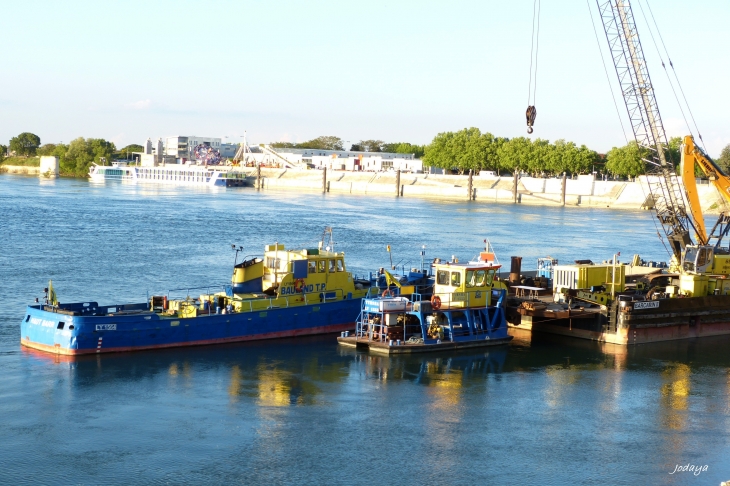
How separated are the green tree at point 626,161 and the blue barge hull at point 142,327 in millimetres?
129979

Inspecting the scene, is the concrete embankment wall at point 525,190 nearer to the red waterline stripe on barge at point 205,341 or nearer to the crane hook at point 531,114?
the crane hook at point 531,114

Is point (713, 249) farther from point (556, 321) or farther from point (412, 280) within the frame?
point (412, 280)

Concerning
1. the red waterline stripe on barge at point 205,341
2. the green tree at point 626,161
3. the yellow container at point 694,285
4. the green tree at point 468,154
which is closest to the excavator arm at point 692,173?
the yellow container at point 694,285

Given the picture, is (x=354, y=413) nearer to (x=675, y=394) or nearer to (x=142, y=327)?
(x=142, y=327)

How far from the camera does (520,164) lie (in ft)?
593

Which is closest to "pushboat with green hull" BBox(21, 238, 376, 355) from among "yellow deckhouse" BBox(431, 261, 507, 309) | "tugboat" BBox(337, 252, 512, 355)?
"tugboat" BBox(337, 252, 512, 355)

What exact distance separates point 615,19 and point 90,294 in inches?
1327

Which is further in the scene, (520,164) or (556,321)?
(520,164)

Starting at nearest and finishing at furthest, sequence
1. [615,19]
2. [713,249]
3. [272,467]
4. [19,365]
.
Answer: [272,467]
[19,365]
[713,249]
[615,19]

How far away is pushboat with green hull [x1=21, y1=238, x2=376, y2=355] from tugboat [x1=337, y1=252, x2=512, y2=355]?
7.09 feet

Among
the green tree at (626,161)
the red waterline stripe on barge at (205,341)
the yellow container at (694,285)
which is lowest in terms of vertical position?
the red waterline stripe on barge at (205,341)

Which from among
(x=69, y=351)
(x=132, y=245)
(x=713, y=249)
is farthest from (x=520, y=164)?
(x=69, y=351)

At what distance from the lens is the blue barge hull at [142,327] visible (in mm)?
34531

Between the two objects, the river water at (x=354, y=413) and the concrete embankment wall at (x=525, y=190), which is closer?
the river water at (x=354, y=413)
